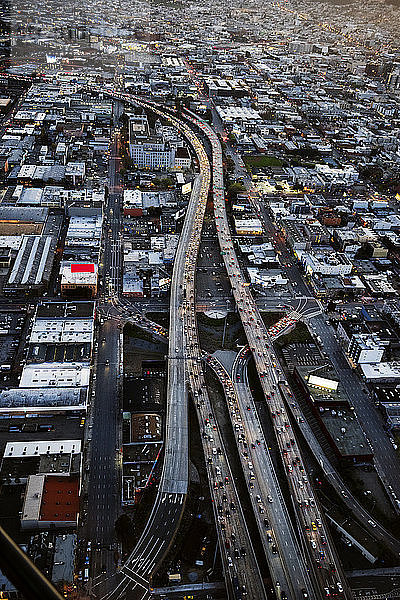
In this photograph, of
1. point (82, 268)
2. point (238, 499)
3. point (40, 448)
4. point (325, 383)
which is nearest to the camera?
point (238, 499)

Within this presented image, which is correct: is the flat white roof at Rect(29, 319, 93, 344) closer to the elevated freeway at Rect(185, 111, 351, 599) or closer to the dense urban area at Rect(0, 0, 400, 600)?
the dense urban area at Rect(0, 0, 400, 600)

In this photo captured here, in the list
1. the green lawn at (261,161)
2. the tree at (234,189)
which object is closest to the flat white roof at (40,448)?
the tree at (234,189)

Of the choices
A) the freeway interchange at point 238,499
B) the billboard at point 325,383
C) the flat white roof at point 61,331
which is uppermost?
the flat white roof at point 61,331

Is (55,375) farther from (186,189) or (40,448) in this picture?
(186,189)

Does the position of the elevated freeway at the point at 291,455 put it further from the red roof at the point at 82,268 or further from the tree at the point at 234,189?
the red roof at the point at 82,268

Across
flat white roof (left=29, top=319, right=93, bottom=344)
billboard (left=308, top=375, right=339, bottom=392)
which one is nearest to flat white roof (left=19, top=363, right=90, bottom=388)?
flat white roof (left=29, top=319, right=93, bottom=344)

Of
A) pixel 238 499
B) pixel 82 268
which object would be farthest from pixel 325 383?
pixel 82 268

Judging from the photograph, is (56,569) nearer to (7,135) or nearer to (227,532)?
(227,532)
